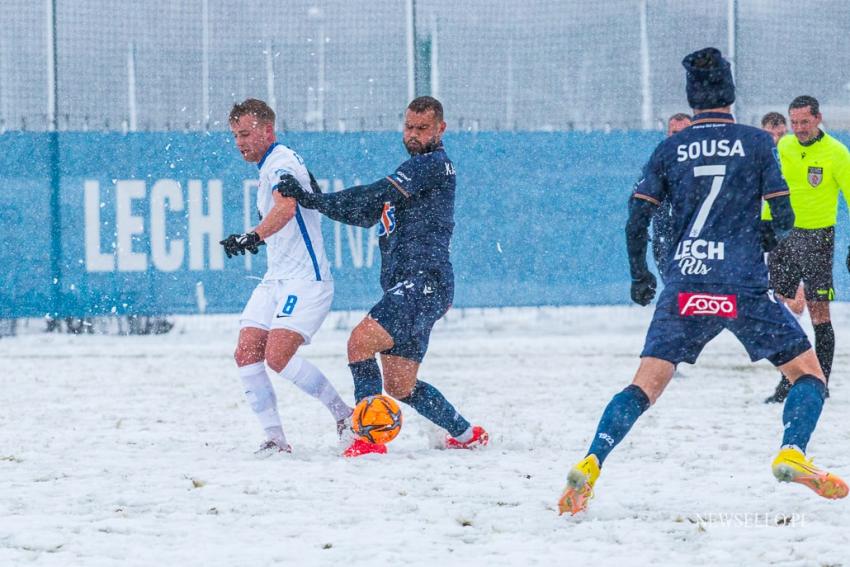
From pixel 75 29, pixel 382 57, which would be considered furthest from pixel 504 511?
pixel 75 29

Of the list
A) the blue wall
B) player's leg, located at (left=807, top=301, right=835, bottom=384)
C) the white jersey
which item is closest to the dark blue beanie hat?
the white jersey

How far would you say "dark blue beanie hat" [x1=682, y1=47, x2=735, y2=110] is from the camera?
467 cm

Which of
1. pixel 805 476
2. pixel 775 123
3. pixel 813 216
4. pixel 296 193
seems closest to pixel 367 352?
pixel 296 193

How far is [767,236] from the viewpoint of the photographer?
185 inches

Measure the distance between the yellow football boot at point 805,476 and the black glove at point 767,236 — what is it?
839 mm

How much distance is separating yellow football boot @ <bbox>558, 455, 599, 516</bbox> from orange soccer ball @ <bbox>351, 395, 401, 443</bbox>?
1592mm

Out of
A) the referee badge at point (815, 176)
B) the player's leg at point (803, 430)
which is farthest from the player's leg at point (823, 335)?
the player's leg at point (803, 430)

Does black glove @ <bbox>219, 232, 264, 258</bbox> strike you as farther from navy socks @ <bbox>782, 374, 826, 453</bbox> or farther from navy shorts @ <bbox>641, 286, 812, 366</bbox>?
navy socks @ <bbox>782, 374, 826, 453</bbox>

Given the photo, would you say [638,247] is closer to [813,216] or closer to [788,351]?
[788,351]

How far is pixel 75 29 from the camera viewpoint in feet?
39.4

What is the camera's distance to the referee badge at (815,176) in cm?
812

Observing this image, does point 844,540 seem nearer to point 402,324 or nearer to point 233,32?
point 402,324

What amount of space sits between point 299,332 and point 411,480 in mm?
1047

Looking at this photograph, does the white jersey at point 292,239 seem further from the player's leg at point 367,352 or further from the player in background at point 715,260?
the player in background at point 715,260
